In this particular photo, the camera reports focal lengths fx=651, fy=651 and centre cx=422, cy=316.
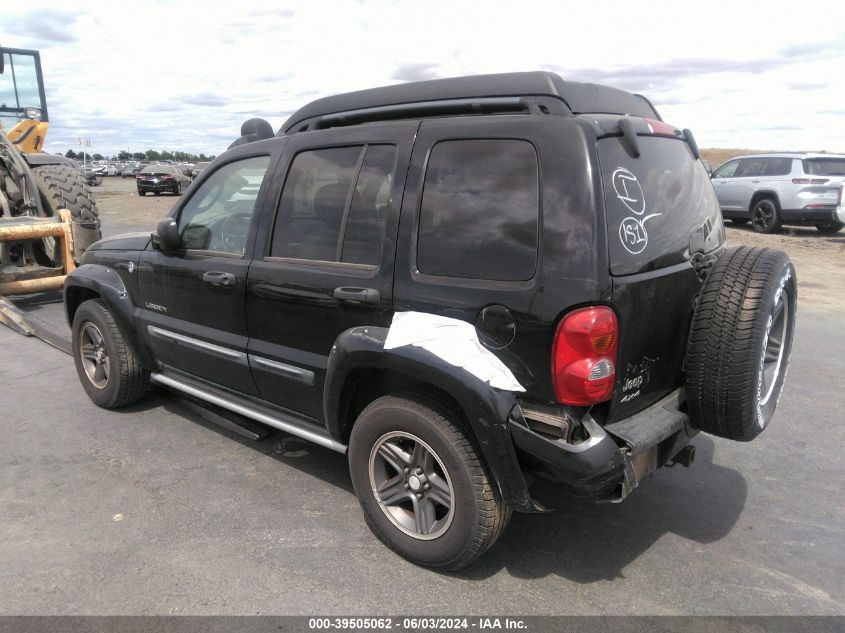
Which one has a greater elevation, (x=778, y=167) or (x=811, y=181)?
(x=778, y=167)

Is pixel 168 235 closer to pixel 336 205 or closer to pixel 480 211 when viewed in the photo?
pixel 336 205

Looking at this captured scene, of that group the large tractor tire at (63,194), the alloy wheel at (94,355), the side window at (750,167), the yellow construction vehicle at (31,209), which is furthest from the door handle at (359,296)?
the side window at (750,167)

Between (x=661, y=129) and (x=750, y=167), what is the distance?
1398 centimetres

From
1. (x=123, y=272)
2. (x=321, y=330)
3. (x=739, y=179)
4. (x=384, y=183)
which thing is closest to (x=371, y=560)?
(x=321, y=330)

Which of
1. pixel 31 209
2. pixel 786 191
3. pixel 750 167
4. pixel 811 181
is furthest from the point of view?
pixel 750 167

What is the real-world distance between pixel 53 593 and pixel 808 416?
4.65 metres

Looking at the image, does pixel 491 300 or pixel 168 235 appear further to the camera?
pixel 168 235

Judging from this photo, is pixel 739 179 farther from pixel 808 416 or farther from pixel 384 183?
pixel 384 183

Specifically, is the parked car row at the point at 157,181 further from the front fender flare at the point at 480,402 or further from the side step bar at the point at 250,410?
the front fender flare at the point at 480,402

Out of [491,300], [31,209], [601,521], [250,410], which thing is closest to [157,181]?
[31,209]

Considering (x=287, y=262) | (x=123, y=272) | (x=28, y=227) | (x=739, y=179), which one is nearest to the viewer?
(x=287, y=262)

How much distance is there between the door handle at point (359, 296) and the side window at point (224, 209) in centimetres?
90

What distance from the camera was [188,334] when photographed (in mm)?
3938

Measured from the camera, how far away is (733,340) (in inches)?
105
